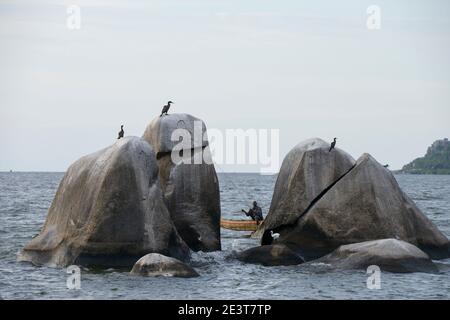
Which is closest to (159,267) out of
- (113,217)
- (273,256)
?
(113,217)

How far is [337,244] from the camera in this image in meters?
28.8

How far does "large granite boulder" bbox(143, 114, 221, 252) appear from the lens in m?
30.2

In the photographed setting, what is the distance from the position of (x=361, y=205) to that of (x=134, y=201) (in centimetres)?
703

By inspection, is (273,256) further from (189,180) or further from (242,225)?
(242,225)

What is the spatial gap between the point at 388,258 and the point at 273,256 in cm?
355

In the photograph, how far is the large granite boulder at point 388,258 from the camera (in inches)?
1013

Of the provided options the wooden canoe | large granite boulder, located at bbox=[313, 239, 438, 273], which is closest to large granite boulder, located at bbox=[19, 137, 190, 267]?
large granite boulder, located at bbox=[313, 239, 438, 273]

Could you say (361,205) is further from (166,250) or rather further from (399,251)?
(166,250)

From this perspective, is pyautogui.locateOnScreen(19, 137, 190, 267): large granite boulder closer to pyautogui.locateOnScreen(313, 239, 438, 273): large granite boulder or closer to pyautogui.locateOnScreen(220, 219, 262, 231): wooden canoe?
pyautogui.locateOnScreen(313, 239, 438, 273): large granite boulder

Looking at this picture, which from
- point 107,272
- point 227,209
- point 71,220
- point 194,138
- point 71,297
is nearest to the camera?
point 71,297

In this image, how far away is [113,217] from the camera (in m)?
26.3
